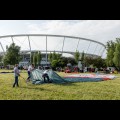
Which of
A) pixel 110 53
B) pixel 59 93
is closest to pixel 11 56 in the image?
pixel 110 53

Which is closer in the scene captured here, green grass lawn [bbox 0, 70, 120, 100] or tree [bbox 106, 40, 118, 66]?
green grass lawn [bbox 0, 70, 120, 100]

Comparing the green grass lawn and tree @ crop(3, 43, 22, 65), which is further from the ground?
tree @ crop(3, 43, 22, 65)

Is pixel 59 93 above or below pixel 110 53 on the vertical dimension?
below

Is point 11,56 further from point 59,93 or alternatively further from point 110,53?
point 59,93

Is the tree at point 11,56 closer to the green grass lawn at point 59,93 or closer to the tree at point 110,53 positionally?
the tree at point 110,53

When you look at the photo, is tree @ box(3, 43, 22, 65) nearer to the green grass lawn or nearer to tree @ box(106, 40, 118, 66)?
tree @ box(106, 40, 118, 66)

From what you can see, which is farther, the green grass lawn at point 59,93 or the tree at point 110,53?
the tree at point 110,53

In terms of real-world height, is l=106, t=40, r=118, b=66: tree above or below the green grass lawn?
above

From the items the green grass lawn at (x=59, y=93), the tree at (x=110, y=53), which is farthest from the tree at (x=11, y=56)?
the green grass lawn at (x=59, y=93)

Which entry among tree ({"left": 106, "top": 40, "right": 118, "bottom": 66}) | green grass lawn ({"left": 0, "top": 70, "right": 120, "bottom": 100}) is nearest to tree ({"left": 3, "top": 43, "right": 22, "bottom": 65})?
tree ({"left": 106, "top": 40, "right": 118, "bottom": 66})
